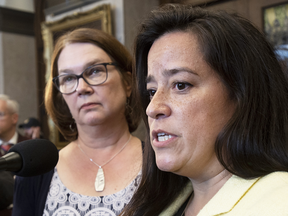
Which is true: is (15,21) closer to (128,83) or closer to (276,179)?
(128,83)

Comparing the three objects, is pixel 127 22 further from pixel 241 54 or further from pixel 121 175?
pixel 241 54

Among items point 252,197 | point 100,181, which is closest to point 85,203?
point 100,181

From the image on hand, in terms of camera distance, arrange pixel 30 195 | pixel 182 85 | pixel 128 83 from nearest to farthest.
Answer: pixel 182 85 → pixel 30 195 → pixel 128 83

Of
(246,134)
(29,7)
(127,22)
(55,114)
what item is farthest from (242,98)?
(29,7)

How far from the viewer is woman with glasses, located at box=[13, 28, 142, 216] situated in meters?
1.64

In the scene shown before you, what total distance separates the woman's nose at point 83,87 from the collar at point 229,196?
0.93 metres

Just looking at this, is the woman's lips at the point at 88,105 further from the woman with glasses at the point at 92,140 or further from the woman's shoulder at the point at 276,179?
the woman's shoulder at the point at 276,179

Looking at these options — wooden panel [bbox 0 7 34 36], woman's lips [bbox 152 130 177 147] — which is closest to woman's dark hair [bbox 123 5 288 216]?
woman's lips [bbox 152 130 177 147]

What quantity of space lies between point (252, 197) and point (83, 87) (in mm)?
1066

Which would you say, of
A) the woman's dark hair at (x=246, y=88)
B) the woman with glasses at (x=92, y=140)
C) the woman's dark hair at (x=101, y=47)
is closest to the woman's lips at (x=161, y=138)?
the woman's dark hair at (x=246, y=88)

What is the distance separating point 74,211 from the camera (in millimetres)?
1602

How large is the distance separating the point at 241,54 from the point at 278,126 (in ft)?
0.89

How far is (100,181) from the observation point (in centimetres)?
171

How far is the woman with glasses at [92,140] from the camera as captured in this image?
A: 5.39 feet
